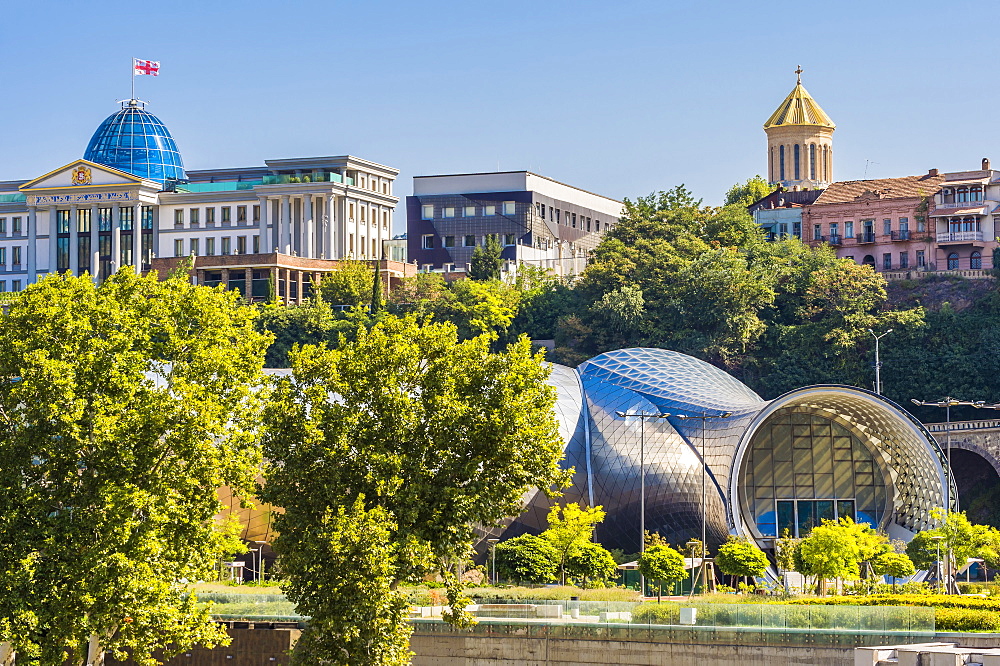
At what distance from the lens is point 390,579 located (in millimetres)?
Answer: 38688

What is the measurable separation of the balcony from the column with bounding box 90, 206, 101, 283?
65046 millimetres

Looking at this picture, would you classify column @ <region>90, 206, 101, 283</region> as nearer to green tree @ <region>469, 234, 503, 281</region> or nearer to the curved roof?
green tree @ <region>469, 234, 503, 281</region>

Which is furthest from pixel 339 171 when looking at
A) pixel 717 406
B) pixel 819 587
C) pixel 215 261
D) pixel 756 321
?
pixel 819 587

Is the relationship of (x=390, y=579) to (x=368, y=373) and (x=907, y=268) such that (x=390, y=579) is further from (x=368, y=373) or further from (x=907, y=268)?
(x=907, y=268)

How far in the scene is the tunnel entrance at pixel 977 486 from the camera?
98688 mm

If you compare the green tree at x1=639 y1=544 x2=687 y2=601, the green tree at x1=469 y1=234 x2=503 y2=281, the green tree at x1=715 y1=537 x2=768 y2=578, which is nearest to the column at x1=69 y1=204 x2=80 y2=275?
the green tree at x1=469 y1=234 x2=503 y2=281

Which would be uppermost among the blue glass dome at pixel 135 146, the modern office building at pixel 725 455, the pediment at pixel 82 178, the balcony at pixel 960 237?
the blue glass dome at pixel 135 146

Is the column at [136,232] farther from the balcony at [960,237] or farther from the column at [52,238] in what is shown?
the balcony at [960,237]

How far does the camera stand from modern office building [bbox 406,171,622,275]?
144 meters

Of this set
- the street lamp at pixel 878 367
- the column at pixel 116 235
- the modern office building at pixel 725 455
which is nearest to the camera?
the modern office building at pixel 725 455

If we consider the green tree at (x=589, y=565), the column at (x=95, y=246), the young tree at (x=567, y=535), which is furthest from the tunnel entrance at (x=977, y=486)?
the column at (x=95, y=246)

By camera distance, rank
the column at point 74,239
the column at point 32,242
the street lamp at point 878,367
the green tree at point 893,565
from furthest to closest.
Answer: the column at point 32,242, the column at point 74,239, the street lamp at point 878,367, the green tree at point 893,565

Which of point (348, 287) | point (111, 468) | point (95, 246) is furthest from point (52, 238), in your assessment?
point (111, 468)

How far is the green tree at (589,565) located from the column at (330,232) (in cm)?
7575
